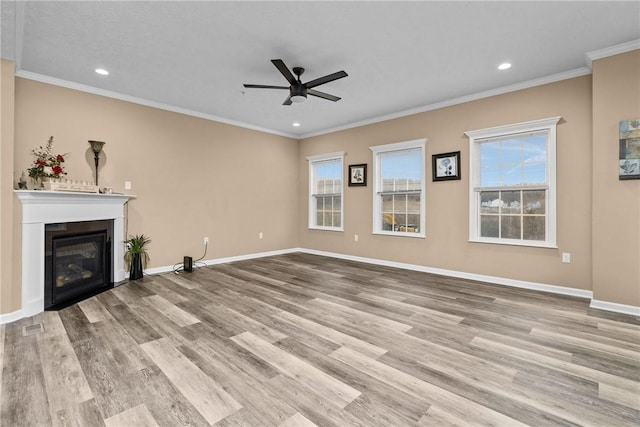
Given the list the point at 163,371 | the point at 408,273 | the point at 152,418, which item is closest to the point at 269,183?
the point at 408,273

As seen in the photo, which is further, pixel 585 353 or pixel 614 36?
pixel 614 36

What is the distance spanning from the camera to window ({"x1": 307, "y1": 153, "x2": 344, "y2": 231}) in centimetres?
648

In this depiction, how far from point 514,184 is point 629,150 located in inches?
48.2

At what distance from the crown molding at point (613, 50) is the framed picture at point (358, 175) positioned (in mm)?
3461

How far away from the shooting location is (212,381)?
6.23ft

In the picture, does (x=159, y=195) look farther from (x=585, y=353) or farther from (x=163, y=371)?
(x=585, y=353)

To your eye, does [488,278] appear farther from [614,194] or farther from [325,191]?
[325,191]

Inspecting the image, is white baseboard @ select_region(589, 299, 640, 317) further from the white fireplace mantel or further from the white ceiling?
the white fireplace mantel

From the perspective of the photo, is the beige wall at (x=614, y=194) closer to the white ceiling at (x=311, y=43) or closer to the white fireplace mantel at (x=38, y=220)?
the white ceiling at (x=311, y=43)

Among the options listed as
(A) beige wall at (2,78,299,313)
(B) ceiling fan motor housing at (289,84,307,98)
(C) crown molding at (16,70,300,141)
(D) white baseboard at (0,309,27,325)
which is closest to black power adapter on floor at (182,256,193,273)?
(A) beige wall at (2,78,299,313)

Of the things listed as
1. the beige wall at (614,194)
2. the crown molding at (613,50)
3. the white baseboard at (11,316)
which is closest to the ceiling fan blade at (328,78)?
the crown molding at (613,50)

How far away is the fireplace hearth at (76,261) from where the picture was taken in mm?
3277

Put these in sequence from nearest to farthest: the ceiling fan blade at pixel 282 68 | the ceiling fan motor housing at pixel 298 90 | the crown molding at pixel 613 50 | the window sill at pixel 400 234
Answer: the ceiling fan blade at pixel 282 68 < the crown molding at pixel 613 50 < the ceiling fan motor housing at pixel 298 90 < the window sill at pixel 400 234

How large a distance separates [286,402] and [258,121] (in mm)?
5211
